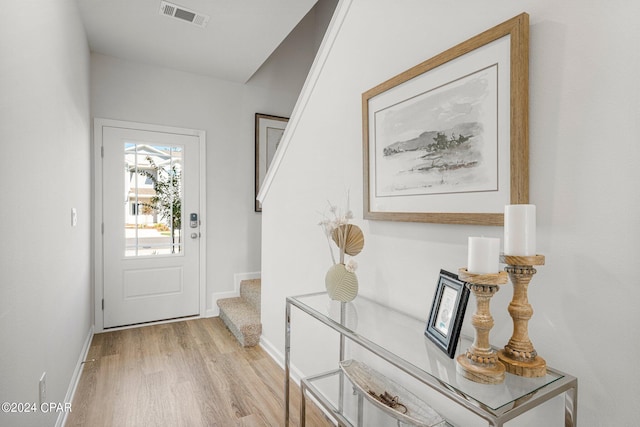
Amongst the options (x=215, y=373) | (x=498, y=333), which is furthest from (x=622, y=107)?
(x=215, y=373)

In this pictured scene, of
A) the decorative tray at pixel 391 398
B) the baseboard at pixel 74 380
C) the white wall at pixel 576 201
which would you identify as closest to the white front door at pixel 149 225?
the baseboard at pixel 74 380

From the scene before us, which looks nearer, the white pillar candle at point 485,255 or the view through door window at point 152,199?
the white pillar candle at point 485,255

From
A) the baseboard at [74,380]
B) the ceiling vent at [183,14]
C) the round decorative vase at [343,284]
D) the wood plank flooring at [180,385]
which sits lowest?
the wood plank flooring at [180,385]

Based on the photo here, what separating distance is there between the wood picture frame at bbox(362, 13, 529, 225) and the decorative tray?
638 millimetres

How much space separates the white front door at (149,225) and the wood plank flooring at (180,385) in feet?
1.30

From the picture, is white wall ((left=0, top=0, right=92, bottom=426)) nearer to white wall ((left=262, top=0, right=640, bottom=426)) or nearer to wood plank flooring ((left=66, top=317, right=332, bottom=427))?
wood plank flooring ((left=66, top=317, right=332, bottom=427))

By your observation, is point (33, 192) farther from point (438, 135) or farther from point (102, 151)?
point (102, 151)

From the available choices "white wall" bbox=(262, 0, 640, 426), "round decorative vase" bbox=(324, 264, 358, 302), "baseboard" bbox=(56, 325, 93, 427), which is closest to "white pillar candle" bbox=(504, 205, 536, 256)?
"white wall" bbox=(262, 0, 640, 426)

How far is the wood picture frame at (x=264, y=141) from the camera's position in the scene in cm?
379

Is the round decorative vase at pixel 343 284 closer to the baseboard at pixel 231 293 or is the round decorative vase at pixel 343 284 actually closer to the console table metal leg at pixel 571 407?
the console table metal leg at pixel 571 407

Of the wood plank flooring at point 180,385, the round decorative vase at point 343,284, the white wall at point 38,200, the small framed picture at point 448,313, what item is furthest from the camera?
the wood plank flooring at point 180,385

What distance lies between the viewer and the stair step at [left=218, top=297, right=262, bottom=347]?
110 inches

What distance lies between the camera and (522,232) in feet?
2.60

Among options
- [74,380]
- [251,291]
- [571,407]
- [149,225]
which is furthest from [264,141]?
[571,407]
